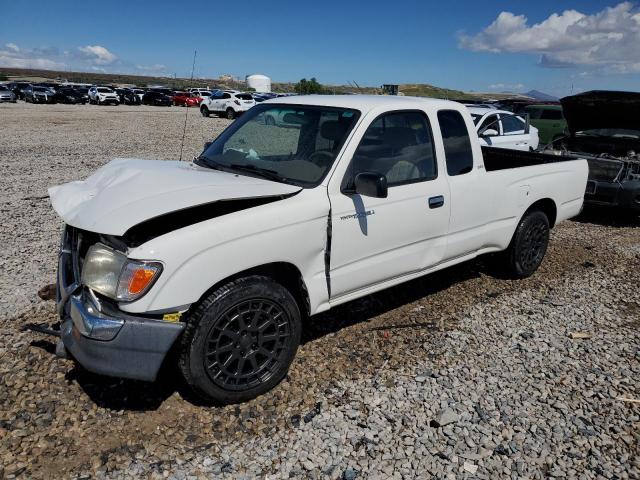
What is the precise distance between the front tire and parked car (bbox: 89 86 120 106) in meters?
46.0

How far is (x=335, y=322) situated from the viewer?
4.50 m

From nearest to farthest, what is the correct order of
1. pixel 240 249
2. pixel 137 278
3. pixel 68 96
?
pixel 137 278 < pixel 240 249 < pixel 68 96

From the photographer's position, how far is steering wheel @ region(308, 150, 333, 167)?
3654 mm

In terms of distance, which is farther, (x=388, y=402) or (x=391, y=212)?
(x=391, y=212)

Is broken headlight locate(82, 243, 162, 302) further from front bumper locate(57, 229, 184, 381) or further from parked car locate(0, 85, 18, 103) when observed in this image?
parked car locate(0, 85, 18, 103)

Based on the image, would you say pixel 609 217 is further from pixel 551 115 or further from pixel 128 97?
pixel 128 97

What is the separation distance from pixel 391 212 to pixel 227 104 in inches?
1208

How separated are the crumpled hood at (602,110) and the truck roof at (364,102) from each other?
181 inches

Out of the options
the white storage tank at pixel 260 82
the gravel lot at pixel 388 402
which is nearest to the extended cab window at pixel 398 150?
the gravel lot at pixel 388 402

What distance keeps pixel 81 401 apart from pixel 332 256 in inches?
72.3

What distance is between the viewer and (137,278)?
2803 millimetres

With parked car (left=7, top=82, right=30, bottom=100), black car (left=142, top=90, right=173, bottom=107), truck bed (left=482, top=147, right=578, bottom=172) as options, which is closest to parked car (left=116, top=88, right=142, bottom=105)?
black car (left=142, top=90, right=173, bottom=107)

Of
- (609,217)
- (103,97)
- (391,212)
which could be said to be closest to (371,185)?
(391,212)

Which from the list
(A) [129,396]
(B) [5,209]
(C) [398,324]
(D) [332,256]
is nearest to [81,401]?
(A) [129,396]
